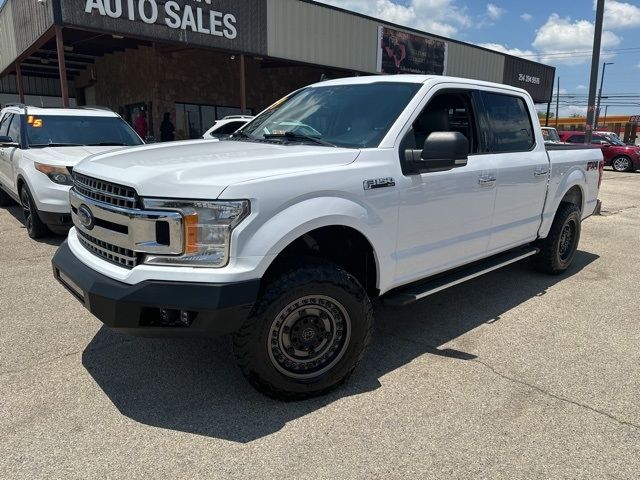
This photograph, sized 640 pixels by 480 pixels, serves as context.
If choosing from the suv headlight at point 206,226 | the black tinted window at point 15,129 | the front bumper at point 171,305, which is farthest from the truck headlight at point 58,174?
the suv headlight at point 206,226

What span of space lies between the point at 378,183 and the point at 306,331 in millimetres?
1024

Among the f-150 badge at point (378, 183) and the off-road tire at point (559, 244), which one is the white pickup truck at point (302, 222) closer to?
the f-150 badge at point (378, 183)

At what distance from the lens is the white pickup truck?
100 inches

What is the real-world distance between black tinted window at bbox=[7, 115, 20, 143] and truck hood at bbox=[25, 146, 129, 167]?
0.76 m

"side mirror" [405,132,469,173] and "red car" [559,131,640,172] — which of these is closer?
"side mirror" [405,132,469,173]

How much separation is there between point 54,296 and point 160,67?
15.5 meters

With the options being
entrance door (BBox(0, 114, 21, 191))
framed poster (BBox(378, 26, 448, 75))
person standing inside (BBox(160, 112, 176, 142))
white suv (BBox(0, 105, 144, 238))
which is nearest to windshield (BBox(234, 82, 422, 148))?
white suv (BBox(0, 105, 144, 238))

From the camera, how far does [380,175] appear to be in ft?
10.4

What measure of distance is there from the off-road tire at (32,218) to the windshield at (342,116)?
12.5 feet

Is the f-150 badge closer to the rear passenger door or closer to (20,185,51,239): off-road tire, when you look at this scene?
the rear passenger door

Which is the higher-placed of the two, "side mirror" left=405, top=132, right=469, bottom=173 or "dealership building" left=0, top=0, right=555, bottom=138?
"dealership building" left=0, top=0, right=555, bottom=138

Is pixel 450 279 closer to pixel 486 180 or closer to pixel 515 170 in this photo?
pixel 486 180

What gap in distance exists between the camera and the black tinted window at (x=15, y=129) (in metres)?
7.38

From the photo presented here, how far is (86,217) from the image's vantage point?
10.00ft
